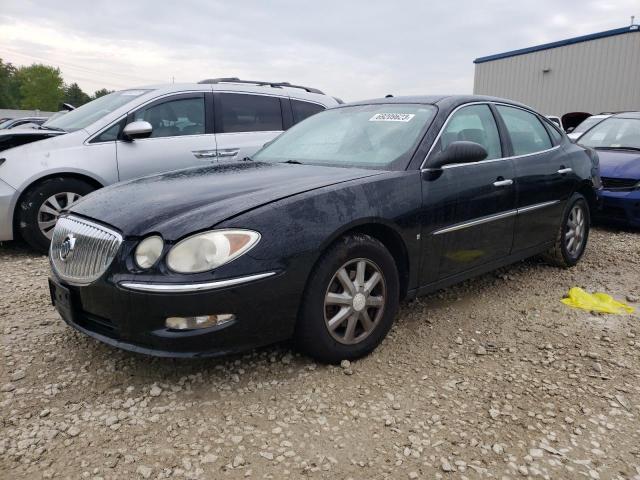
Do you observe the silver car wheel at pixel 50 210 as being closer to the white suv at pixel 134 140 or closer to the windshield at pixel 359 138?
the white suv at pixel 134 140

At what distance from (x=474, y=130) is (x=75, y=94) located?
10577 centimetres

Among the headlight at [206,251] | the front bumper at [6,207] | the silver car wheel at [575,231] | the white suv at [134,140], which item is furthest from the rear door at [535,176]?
the front bumper at [6,207]

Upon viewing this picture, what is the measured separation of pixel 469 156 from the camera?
3.12 metres

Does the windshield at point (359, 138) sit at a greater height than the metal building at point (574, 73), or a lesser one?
lesser

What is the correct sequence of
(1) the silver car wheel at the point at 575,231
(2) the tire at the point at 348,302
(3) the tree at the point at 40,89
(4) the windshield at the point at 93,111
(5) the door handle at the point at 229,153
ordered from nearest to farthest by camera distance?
(2) the tire at the point at 348,302
(1) the silver car wheel at the point at 575,231
(4) the windshield at the point at 93,111
(5) the door handle at the point at 229,153
(3) the tree at the point at 40,89

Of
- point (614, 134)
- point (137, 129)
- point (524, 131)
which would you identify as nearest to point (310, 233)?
point (524, 131)

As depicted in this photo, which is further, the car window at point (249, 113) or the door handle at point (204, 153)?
the car window at point (249, 113)

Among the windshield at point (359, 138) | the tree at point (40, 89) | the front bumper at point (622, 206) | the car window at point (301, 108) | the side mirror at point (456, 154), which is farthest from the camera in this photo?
the tree at point (40, 89)

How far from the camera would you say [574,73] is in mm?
19547

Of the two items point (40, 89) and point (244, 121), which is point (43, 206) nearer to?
point (244, 121)

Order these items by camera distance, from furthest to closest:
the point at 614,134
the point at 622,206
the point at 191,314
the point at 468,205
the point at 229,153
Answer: the point at 614,134 → the point at 622,206 → the point at 229,153 → the point at 468,205 → the point at 191,314

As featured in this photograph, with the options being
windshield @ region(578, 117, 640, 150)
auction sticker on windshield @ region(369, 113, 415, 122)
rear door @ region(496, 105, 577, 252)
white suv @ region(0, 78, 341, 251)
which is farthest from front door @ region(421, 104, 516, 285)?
windshield @ region(578, 117, 640, 150)

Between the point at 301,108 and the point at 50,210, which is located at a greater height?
the point at 301,108

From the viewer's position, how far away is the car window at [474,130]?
339cm
